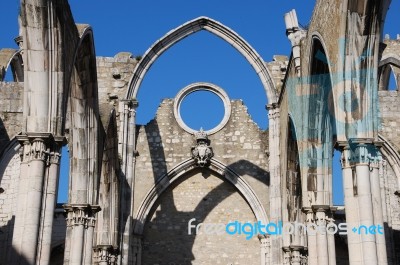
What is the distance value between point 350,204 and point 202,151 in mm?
8274

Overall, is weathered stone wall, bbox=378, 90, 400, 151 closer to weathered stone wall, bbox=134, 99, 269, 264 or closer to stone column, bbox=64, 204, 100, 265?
weathered stone wall, bbox=134, 99, 269, 264

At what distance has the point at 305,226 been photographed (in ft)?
47.5

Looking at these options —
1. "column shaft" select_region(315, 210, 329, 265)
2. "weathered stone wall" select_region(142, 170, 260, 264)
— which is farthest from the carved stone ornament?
"column shaft" select_region(315, 210, 329, 265)

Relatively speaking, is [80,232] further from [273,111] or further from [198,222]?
[273,111]

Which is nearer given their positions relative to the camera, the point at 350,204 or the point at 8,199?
the point at 350,204

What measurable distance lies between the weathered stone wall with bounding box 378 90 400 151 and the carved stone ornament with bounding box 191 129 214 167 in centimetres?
451

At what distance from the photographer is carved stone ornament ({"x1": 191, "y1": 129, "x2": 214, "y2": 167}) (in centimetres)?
1753

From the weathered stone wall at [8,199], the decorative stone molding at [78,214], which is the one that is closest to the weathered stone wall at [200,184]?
the weathered stone wall at [8,199]

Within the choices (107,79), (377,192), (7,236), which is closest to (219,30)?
(107,79)

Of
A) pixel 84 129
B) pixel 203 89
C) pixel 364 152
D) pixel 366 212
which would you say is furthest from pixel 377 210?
pixel 203 89

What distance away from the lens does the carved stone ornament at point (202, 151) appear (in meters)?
17.5

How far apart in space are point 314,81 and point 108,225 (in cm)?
610

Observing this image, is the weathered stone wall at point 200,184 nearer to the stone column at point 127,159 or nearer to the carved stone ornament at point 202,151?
the carved stone ornament at point 202,151

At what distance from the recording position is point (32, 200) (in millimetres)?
9141
